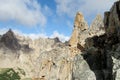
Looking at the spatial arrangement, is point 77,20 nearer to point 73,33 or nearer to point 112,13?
point 73,33

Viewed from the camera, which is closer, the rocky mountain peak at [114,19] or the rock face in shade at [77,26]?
the rocky mountain peak at [114,19]

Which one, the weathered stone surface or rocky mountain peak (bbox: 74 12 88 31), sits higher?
rocky mountain peak (bbox: 74 12 88 31)

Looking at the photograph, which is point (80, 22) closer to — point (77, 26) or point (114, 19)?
point (77, 26)

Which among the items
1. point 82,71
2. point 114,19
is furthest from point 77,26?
point 114,19

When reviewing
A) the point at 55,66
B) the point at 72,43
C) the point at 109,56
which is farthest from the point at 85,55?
the point at 55,66

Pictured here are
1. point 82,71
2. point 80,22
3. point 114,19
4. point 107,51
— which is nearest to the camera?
point 114,19

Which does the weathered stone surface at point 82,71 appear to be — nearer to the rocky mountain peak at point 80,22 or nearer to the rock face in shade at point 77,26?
the rock face in shade at point 77,26

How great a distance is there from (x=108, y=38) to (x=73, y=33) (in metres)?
58.3

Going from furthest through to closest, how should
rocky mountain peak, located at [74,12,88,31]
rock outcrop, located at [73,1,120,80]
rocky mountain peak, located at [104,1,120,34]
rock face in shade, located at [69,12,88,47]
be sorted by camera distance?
rocky mountain peak, located at [74,12,88,31]
rock face in shade, located at [69,12,88,47]
rocky mountain peak, located at [104,1,120,34]
rock outcrop, located at [73,1,120,80]

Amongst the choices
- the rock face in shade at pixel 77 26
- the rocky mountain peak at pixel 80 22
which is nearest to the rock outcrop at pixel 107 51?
the rock face in shade at pixel 77 26

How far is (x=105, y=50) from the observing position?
1371 inches

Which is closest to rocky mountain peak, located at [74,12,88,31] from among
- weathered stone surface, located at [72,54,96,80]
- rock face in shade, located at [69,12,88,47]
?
rock face in shade, located at [69,12,88,47]

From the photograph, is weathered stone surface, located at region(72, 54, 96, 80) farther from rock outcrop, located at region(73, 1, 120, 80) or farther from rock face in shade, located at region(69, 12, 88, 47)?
rock face in shade, located at region(69, 12, 88, 47)

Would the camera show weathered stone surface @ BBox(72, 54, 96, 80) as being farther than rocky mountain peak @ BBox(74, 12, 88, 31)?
No
